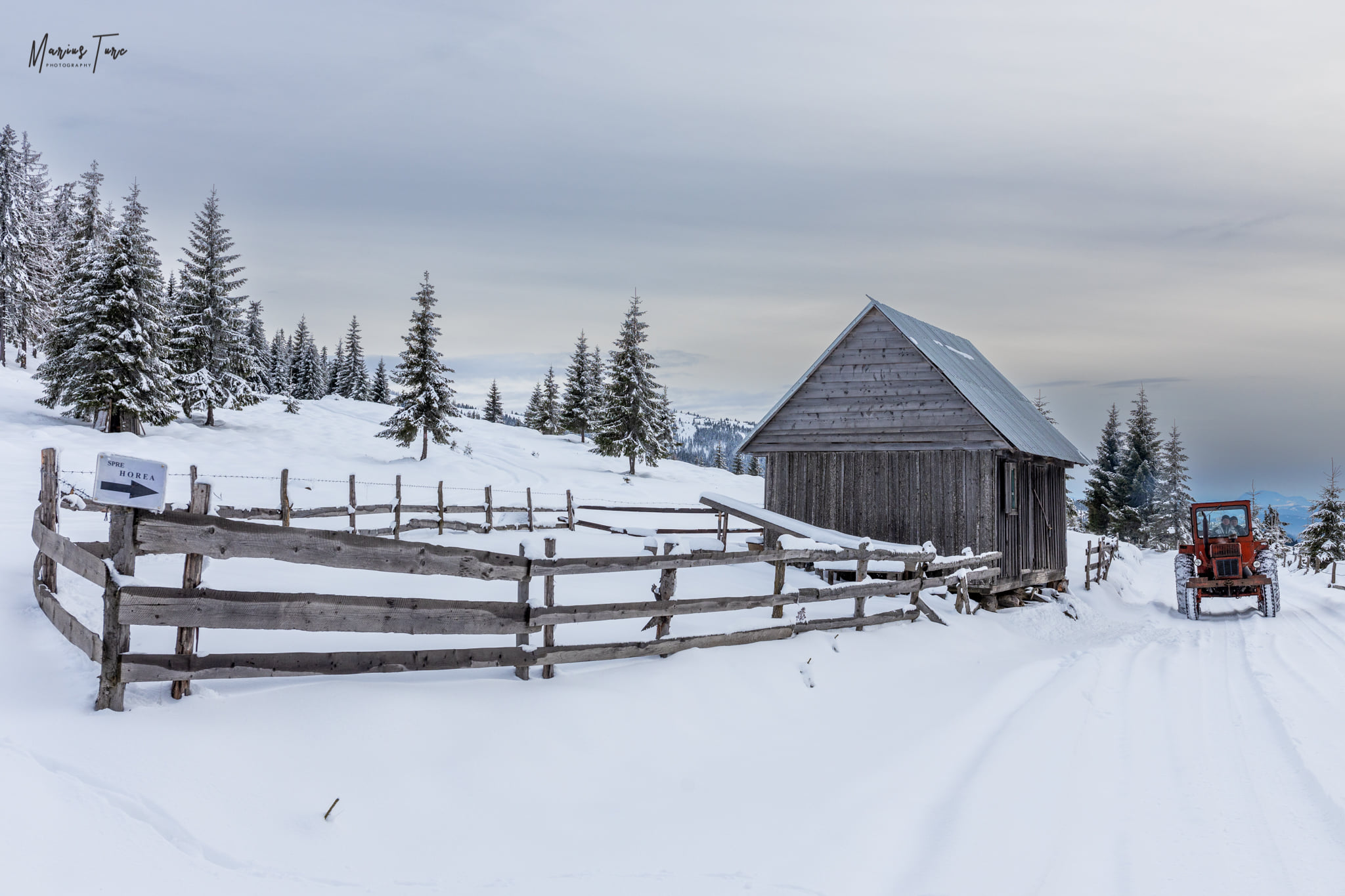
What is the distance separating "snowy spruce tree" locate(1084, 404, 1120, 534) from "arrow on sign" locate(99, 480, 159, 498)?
5818 centimetres

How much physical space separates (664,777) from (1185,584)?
17964 millimetres

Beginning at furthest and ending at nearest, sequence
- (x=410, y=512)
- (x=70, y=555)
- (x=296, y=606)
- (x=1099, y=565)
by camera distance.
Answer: (x=1099, y=565)
(x=410, y=512)
(x=70, y=555)
(x=296, y=606)

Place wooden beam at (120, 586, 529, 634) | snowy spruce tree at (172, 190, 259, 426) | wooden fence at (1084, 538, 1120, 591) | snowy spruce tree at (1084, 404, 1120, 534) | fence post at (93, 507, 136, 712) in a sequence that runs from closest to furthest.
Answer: fence post at (93, 507, 136, 712), wooden beam at (120, 586, 529, 634), wooden fence at (1084, 538, 1120, 591), snowy spruce tree at (172, 190, 259, 426), snowy spruce tree at (1084, 404, 1120, 534)

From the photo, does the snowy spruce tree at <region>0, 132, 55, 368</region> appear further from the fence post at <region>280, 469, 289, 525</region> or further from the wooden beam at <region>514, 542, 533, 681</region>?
the wooden beam at <region>514, 542, 533, 681</region>

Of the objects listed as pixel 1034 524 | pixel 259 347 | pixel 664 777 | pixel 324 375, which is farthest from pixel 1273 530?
pixel 324 375

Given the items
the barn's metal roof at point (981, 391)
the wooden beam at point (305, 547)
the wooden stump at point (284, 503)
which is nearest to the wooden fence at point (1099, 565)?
the barn's metal roof at point (981, 391)

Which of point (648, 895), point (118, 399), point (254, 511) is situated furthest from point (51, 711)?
point (118, 399)

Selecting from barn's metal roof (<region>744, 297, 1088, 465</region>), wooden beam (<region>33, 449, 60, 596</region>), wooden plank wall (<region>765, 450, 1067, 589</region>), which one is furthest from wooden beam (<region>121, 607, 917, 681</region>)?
barn's metal roof (<region>744, 297, 1088, 465</region>)

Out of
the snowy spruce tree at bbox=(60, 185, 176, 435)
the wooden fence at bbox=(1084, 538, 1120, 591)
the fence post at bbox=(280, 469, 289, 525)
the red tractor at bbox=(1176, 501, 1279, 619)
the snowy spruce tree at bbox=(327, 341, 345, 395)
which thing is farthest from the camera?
the snowy spruce tree at bbox=(327, 341, 345, 395)

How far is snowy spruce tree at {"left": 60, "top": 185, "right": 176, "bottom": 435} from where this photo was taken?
30.4 m

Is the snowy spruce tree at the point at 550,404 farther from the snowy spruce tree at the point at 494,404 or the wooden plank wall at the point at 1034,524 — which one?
the wooden plank wall at the point at 1034,524

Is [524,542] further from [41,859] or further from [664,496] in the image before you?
[664,496]

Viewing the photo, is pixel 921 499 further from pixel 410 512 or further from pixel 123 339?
pixel 123 339

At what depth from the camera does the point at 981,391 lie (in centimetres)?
1894
